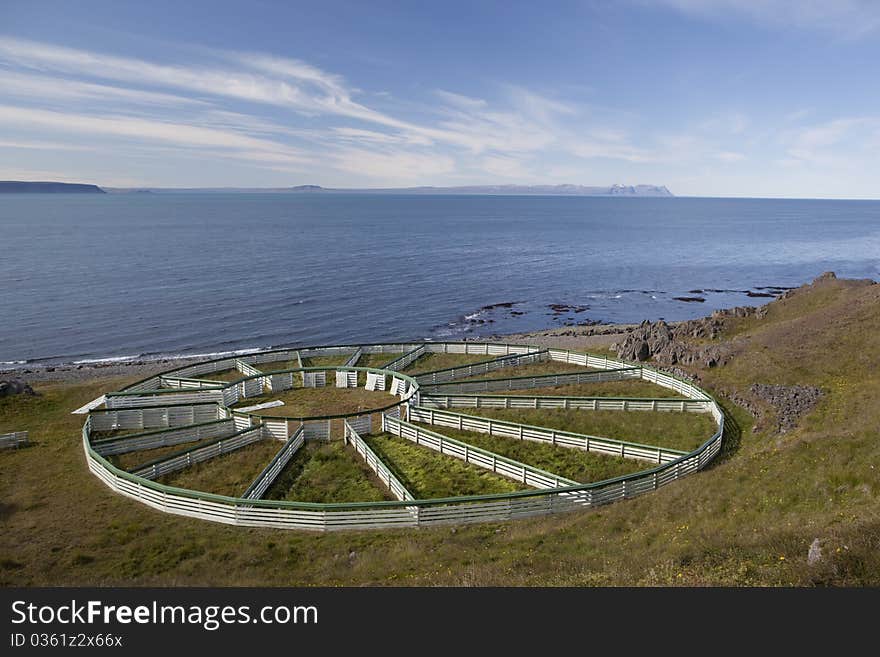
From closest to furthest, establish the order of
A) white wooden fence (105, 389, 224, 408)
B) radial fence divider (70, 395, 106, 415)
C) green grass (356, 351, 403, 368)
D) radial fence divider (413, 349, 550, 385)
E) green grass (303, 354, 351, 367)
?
white wooden fence (105, 389, 224, 408) < radial fence divider (70, 395, 106, 415) < radial fence divider (413, 349, 550, 385) < green grass (356, 351, 403, 368) < green grass (303, 354, 351, 367)

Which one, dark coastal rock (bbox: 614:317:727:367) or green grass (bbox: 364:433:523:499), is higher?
dark coastal rock (bbox: 614:317:727:367)

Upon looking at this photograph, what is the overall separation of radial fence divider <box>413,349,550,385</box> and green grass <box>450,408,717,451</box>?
6.06m

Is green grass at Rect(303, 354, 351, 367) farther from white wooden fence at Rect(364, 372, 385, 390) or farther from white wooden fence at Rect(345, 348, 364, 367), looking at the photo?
white wooden fence at Rect(364, 372, 385, 390)

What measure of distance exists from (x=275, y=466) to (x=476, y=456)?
10489mm

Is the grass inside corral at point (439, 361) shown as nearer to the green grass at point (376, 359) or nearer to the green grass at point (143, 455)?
the green grass at point (376, 359)

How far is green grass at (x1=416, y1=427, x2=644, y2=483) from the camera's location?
98.7ft

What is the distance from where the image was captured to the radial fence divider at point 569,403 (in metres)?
38.5

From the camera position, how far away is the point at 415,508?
80.4ft

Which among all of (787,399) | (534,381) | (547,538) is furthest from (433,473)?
(787,399)

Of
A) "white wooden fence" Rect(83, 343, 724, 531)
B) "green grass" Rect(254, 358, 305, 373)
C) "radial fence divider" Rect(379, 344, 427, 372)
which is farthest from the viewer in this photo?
"green grass" Rect(254, 358, 305, 373)

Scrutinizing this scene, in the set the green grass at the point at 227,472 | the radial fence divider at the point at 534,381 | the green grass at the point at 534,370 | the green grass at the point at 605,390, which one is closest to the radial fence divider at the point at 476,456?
the radial fence divider at the point at 534,381

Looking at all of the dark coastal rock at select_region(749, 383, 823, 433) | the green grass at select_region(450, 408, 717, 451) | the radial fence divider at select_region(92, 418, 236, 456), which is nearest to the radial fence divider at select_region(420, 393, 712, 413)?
the green grass at select_region(450, 408, 717, 451)

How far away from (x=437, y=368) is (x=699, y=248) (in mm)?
161077

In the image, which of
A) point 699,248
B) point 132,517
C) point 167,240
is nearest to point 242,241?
point 167,240
